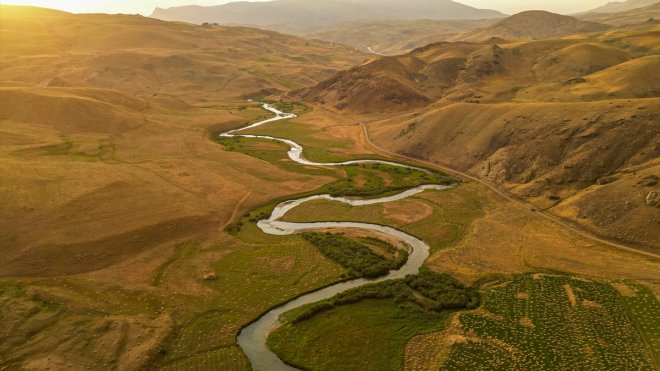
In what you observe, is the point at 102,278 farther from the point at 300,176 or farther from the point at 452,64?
the point at 452,64

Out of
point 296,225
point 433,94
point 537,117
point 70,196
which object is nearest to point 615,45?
point 433,94

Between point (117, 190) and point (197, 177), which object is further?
point (197, 177)

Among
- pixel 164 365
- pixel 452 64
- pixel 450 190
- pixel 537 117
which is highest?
pixel 452 64

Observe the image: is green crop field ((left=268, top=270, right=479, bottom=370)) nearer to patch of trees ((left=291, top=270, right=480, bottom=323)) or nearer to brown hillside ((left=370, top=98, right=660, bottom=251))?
patch of trees ((left=291, top=270, right=480, bottom=323))

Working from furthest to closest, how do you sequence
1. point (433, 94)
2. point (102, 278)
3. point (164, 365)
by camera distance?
point (433, 94) < point (102, 278) < point (164, 365)

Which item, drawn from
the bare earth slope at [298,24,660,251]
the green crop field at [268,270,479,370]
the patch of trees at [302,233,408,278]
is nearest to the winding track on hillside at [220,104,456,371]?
the patch of trees at [302,233,408,278]

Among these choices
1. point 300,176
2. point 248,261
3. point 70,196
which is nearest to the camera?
point 248,261

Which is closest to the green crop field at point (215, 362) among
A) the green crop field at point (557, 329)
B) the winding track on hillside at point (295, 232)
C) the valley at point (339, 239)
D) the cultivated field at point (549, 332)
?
the valley at point (339, 239)

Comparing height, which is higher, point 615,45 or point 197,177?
point 615,45
